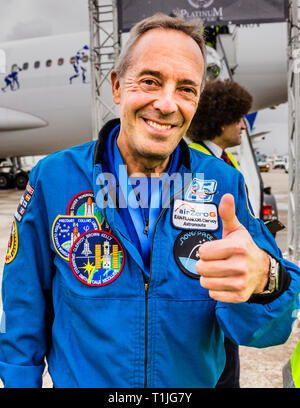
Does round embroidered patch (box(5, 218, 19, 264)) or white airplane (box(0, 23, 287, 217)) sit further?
white airplane (box(0, 23, 287, 217))

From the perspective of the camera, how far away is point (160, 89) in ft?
3.32

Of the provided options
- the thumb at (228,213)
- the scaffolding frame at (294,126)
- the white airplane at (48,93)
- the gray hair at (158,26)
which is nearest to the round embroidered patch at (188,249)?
the thumb at (228,213)

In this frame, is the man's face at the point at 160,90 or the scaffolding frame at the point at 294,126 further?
the scaffolding frame at the point at 294,126

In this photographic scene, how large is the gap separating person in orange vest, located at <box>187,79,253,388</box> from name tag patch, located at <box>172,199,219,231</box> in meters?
1.30

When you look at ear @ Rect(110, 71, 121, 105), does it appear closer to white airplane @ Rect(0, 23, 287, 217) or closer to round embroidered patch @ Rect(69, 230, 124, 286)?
round embroidered patch @ Rect(69, 230, 124, 286)

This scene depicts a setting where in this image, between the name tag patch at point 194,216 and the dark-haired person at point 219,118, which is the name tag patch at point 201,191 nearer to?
the name tag patch at point 194,216

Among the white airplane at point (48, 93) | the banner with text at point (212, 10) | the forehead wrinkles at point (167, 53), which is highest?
the banner with text at point (212, 10)

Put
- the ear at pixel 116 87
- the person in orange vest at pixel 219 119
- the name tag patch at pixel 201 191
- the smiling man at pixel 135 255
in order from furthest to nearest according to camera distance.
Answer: the person in orange vest at pixel 219 119 → the ear at pixel 116 87 → the name tag patch at pixel 201 191 → the smiling man at pixel 135 255

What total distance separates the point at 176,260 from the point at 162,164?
321 mm

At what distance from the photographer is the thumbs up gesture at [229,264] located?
682mm

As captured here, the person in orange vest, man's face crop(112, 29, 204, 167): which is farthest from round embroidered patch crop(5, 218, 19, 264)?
the person in orange vest

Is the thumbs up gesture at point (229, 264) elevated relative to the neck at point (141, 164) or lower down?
lower down

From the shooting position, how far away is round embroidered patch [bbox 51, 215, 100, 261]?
1000 mm

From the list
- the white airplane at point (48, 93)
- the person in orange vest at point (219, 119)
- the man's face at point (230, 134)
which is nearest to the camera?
the person in orange vest at point (219, 119)
